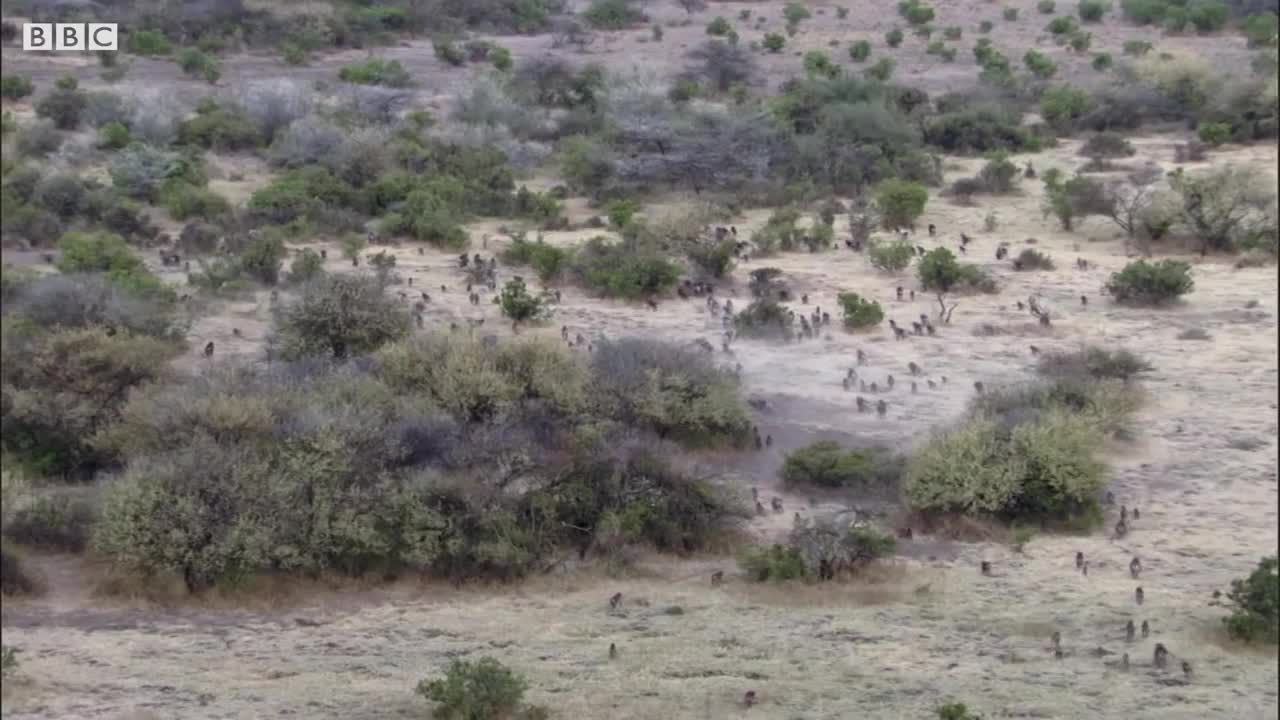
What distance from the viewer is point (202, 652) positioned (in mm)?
11953

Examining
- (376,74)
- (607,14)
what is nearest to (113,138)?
(376,74)

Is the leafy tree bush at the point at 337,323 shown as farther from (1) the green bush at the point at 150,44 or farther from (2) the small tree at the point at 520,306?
(1) the green bush at the point at 150,44

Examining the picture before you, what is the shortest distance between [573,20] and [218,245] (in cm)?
1739

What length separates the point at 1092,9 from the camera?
42.0m

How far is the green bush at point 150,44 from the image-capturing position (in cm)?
3266

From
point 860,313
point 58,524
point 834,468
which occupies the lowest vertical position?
point 58,524

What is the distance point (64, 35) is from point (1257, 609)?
11888 millimetres

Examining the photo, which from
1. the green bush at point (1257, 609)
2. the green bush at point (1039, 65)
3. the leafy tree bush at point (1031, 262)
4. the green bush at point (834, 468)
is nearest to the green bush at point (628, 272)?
the leafy tree bush at point (1031, 262)

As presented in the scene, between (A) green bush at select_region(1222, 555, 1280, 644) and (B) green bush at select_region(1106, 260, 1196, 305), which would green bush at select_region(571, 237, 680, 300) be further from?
(A) green bush at select_region(1222, 555, 1280, 644)

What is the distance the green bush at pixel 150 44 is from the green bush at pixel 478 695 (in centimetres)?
2350

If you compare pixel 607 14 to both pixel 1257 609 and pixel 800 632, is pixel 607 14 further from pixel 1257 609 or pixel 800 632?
pixel 1257 609

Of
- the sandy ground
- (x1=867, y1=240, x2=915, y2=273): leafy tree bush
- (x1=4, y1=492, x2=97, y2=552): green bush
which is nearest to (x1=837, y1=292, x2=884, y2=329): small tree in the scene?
(x1=867, y1=240, x2=915, y2=273): leafy tree bush

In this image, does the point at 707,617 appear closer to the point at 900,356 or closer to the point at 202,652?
the point at 202,652

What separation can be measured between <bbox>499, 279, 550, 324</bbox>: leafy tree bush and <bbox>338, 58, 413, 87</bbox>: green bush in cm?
1845
